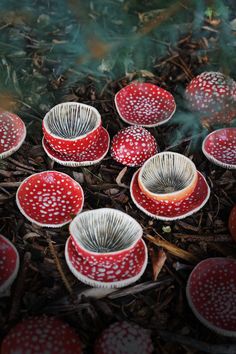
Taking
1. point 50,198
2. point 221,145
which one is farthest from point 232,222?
point 50,198

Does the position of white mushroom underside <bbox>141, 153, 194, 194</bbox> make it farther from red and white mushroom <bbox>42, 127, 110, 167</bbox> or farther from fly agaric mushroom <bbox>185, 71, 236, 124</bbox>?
fly agaric mushroom <bbox>185, 71, 236, 124</bbox>

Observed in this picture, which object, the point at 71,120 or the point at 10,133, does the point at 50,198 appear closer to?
the point at 10,133

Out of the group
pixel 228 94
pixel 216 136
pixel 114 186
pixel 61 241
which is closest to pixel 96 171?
pixel 114 186

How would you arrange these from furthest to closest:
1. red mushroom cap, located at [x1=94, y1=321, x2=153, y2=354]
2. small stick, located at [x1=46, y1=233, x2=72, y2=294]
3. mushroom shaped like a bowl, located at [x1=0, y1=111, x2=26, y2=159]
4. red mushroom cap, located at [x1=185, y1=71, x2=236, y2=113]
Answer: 1. red mushroom cap, located at [x1=185, y1=71, x2=236, y2=113]
2. mushroom shaped like a bowl, located at [x1=0, y1=111, x2=26, y2=159]
3. small stick, located at [x1=46, y1=233, x2=72, y2=294]
4. red mushroom cap, located at [x1=94, y1=321, x2=153, y2=354]

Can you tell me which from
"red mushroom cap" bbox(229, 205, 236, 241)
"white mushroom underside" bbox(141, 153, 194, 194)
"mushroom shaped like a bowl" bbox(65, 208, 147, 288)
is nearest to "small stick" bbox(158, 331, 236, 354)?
"mushroom shaped like a bowl" bbox(65, 208, 147, 288)

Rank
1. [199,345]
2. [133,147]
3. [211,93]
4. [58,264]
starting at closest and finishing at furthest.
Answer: [199,345] < [58,264] < [133,147] < [211,93]

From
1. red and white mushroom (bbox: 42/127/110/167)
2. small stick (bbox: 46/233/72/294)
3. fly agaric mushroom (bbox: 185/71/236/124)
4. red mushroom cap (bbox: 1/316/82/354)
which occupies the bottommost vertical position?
small stick (bbox: 46/233/72/294)

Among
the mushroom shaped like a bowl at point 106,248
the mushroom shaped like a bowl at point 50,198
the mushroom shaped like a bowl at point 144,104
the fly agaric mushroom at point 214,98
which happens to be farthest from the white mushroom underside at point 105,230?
the fly agaric mushroom at point 214,98
